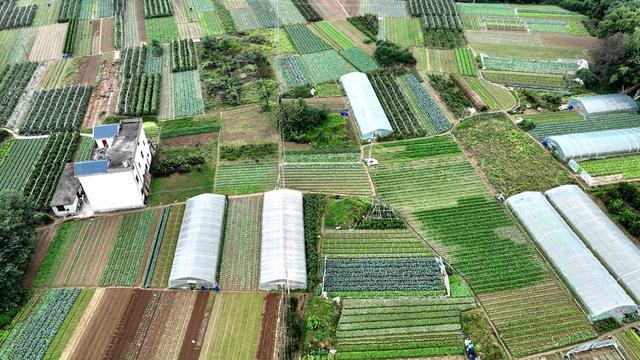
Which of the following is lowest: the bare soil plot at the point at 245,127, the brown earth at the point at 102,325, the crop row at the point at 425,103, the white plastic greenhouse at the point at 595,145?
the brown earth at the point at 102,325

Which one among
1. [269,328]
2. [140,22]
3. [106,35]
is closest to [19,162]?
[106,35]

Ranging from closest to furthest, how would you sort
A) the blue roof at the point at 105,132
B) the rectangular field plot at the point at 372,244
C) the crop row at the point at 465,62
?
the rectangular field plot at the point at 372,244
the blue roof at the point at 105,132
the crop row at the point at 465,62

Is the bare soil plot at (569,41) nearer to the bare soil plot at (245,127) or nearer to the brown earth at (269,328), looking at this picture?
the bare soil plot at (245,127)

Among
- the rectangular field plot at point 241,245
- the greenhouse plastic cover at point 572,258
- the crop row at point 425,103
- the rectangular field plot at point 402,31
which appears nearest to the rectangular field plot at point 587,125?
the crop row at point 425,103

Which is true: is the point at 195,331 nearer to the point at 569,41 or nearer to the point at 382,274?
the point at 382,274

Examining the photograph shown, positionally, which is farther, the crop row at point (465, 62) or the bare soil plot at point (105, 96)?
the crop row at point (465, 62)

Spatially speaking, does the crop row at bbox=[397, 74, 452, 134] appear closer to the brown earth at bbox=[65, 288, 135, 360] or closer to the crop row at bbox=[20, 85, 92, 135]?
the brown earth at bbox=[65, 288, 135, 360]

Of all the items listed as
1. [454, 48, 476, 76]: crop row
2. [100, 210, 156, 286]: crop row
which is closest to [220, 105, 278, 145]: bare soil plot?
[100, 210, 156, 286]: crop row
